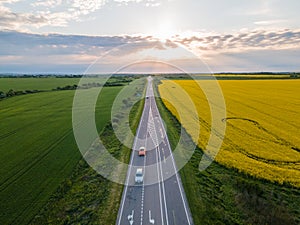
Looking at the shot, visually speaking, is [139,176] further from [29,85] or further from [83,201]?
[29,85]

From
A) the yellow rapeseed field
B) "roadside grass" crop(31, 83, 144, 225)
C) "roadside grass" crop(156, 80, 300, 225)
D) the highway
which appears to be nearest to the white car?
the highway

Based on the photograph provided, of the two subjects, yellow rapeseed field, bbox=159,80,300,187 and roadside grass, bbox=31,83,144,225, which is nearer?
roadside grass, bbox=31,83,144,225

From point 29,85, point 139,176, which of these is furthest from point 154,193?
point 29,85

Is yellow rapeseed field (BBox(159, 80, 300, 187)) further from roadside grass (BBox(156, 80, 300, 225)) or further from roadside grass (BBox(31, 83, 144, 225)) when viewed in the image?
roadside grass (BBox(31, 83, 144, 225))

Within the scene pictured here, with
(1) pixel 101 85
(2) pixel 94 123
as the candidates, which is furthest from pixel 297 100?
(1) pixel 101 85

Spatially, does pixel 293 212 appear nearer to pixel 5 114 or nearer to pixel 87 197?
pixel 87 197

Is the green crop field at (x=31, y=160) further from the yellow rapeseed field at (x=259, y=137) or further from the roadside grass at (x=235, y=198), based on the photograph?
the yellow rapeseed field at (x=259, y=137)
